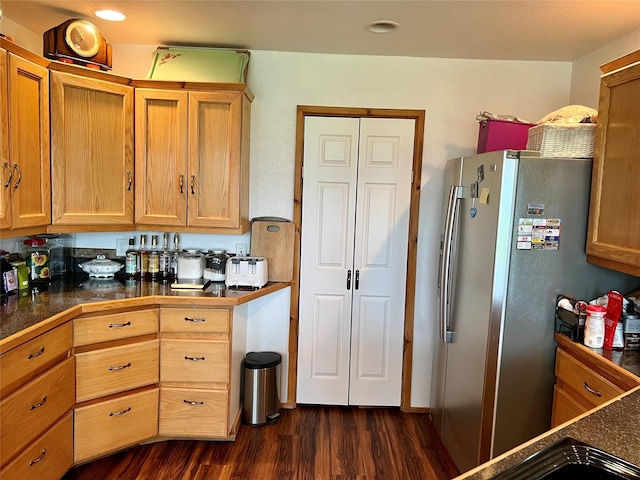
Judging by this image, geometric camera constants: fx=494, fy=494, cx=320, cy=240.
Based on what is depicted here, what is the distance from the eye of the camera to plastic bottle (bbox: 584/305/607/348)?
208 cm

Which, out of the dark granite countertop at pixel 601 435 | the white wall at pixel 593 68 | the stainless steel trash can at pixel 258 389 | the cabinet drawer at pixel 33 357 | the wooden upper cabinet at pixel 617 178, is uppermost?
the white wall at pixel 593 68

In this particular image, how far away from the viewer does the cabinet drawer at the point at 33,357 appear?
1.91 meters

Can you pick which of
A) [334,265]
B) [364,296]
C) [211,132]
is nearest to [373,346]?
[364,296]

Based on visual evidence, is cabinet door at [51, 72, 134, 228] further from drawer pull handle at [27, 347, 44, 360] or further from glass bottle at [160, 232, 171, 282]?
drawer pull handle at [27, 347, 44, 360]

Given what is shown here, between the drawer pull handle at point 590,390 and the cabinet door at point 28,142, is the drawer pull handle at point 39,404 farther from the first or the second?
the drawer pull handle at point 590,390

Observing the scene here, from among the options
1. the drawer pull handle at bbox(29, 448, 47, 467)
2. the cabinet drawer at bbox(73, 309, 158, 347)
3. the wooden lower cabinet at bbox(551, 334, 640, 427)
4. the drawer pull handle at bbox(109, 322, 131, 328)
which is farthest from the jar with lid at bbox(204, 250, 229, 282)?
the wooden lower cabinet at bbox(551, 334, 640, 427)

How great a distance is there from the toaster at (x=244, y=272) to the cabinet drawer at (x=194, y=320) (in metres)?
0.28

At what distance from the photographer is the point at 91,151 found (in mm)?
2781

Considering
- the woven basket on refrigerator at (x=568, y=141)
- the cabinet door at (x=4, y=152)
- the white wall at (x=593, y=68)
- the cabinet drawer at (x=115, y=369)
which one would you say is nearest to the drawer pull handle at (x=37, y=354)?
the cabinet drawer at (x=115, y=369)

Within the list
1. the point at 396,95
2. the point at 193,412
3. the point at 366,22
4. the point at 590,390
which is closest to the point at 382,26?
the point at 366,22

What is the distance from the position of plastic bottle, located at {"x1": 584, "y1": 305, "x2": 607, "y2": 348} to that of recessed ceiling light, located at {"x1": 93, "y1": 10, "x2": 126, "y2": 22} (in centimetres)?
274

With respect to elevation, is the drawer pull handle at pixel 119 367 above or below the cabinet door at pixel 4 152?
below

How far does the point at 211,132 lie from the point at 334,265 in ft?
3.89

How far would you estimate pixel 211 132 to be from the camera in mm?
2957
